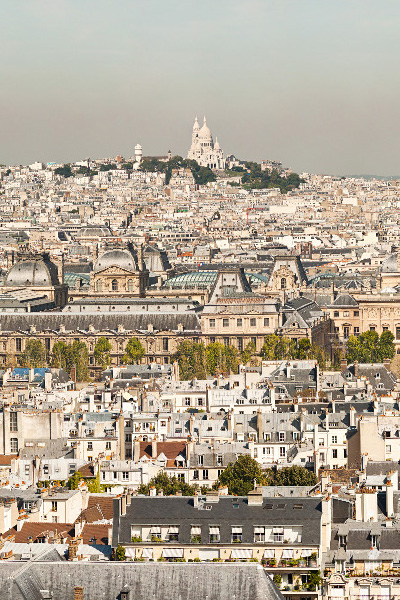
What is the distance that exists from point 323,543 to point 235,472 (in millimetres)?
16046

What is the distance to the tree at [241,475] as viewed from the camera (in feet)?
217

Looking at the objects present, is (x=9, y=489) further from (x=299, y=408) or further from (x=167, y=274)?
(x=167, y=274)

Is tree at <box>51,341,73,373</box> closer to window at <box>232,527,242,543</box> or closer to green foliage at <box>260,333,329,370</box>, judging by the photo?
green foliage at <box>260,333,329,370</box>

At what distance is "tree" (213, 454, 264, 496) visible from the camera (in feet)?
217

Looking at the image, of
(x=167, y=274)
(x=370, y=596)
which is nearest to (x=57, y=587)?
(x=370, y=596)

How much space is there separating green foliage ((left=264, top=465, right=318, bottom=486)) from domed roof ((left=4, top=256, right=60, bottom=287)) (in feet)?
315

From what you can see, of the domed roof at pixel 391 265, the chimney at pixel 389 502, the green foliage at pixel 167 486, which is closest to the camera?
the chimney at pixel 389 502

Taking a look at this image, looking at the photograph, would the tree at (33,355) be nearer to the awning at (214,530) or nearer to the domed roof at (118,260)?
the domed roof at (118,260)

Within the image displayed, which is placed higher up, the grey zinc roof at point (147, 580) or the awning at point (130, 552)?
the grey zinc roof at point (147, 580)

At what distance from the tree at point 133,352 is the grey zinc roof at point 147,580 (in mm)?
93171

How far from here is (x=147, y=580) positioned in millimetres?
43438

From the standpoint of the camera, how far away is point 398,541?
171 feet

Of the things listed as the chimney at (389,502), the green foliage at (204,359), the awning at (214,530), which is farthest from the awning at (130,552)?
the green foliage at (204,359)

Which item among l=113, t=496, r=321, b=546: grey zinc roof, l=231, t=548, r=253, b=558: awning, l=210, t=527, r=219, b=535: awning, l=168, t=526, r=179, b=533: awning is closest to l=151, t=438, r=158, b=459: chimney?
l=113, t=496, r=321, b=546: grey zinc roof
